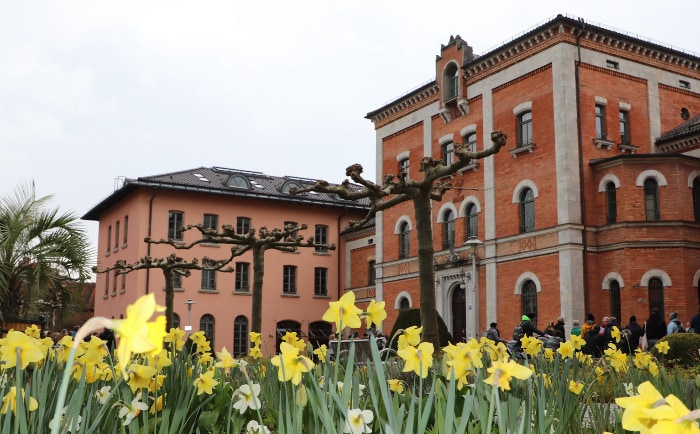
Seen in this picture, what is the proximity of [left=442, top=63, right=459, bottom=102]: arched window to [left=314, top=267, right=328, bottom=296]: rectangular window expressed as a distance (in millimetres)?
15803

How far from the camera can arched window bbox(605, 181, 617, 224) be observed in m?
26.3

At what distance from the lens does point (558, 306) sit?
25.7 metres

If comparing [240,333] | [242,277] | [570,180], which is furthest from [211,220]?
[570,180]

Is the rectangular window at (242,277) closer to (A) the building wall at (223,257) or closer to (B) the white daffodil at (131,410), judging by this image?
(A) the building wall at (223,257)

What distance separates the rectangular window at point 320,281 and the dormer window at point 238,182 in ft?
22.3

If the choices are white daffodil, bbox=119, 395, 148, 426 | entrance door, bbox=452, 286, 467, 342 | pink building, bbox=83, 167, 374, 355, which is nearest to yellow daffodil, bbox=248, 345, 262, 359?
white daffodil, bbox=119, 395, 148, 426

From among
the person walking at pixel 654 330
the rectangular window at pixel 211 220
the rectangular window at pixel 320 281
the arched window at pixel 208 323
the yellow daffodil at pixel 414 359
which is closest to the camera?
the yellow daffodil at pixel 414 359

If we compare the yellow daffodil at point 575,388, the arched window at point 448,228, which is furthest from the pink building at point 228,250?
the yellow daffodil at point 575,388

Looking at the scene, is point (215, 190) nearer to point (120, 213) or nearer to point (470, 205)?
point (120, 213)

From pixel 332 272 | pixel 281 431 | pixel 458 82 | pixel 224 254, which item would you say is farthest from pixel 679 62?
pixel 281 431

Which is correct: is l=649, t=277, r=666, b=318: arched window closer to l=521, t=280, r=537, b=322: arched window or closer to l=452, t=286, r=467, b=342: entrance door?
l=521, t=280, r=537, b=322: arched window

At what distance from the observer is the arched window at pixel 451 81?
32.6m

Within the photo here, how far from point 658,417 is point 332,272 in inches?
1688

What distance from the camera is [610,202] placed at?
26.4 m
